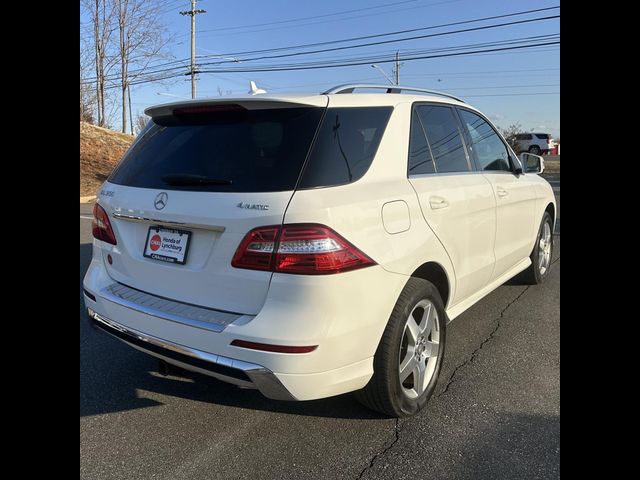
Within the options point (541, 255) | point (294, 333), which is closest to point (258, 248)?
point (294, 333)

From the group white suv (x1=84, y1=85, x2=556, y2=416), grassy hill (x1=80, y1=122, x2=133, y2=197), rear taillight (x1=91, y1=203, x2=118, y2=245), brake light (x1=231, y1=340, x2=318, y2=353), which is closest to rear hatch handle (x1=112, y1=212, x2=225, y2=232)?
white suv (x1=84, y1=85, x2=556, y2=416)

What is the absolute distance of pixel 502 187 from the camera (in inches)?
152

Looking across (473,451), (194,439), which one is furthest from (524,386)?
(194,439)

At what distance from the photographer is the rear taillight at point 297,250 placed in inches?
84.4

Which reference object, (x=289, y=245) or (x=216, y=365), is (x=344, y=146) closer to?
(x=289, y=245)

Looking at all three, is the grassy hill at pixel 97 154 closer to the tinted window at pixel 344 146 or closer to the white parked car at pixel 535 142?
the tinted window at pixel 344 146

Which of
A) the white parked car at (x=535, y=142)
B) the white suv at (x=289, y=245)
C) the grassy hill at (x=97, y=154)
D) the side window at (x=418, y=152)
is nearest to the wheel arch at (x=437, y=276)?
the white suv at (x=289, y=245)

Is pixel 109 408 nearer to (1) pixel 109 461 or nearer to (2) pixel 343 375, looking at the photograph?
(1) pixel 109 461

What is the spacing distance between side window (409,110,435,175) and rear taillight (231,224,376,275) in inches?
34.0

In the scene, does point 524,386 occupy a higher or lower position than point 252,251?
lower

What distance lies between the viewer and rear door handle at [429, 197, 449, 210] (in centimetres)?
282

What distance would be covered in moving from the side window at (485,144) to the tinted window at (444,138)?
252mm

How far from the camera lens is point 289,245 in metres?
2.15
